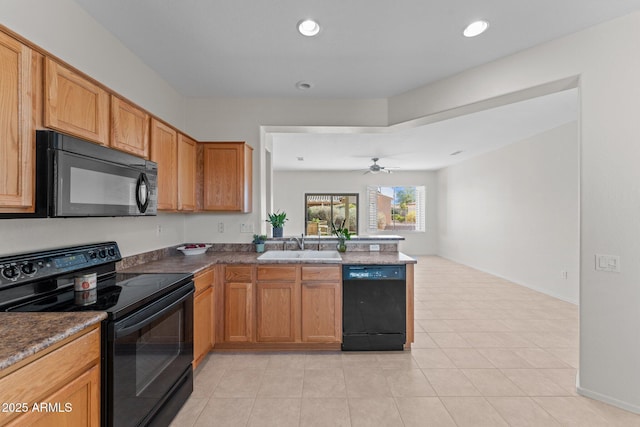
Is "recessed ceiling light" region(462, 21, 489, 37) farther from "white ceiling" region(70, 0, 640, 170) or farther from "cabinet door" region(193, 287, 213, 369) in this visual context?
"cabinet door" region(193, 287, 213, 369)

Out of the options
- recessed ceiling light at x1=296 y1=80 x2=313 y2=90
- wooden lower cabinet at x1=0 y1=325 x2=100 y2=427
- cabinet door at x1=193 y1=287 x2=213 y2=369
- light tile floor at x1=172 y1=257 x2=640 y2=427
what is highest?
recessed ceiling light at x1=296 y1=80 x2=313 y2=90

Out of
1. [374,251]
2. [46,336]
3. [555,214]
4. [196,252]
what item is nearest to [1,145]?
[46,336]

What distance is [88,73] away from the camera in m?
2.05

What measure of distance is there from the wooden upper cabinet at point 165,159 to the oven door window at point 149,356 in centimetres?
89

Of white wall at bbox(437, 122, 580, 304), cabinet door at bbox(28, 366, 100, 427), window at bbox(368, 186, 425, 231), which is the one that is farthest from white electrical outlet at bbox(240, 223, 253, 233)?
window at bbox(368, 186, 425, 231)

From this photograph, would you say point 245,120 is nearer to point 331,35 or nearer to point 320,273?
point 331,35

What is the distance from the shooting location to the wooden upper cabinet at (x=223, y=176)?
3117mm

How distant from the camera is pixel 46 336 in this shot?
1.07m

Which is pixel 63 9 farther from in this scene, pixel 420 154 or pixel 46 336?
pixel 420 154

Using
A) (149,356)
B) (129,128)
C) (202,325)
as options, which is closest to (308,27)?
(129,128)

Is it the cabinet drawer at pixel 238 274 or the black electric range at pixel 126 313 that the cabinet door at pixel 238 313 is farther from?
the black electric range at pixel 126 313

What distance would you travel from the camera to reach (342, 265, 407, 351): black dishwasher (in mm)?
2742

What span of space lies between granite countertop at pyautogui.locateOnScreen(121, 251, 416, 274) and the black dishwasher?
0.24ft

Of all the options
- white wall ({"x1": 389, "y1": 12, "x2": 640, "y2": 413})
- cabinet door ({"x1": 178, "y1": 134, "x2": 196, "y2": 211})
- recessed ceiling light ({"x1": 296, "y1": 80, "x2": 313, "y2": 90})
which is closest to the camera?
white wall ({"x1": 389, "y1": 12, "x2": 640, "y2": 413})
